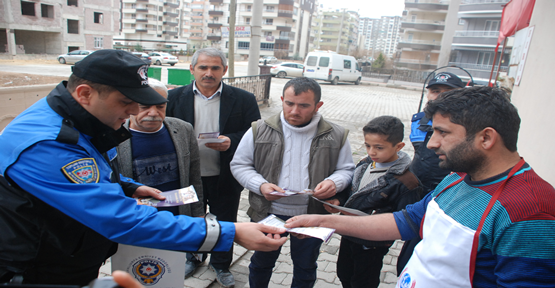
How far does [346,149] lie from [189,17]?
11698cm

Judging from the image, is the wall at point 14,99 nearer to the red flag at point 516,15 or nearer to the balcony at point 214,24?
the red flag at point 516,15

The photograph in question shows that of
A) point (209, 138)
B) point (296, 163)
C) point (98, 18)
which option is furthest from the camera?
point (98, 18)

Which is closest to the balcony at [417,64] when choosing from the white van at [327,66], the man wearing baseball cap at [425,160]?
the white van at [327,66]

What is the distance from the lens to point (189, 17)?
10769 cm

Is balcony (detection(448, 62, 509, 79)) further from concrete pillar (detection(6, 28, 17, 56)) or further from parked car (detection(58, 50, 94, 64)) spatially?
concrete pillar (detection(6, 28, 17, 56))

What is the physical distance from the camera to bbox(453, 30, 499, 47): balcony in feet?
122

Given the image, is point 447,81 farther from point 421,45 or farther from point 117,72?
point 421,45

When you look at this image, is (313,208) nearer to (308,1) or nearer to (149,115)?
(149,115)

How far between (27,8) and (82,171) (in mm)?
45877

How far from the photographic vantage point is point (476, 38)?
38.5 meters

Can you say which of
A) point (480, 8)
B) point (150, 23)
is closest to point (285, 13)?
point (150, 23)

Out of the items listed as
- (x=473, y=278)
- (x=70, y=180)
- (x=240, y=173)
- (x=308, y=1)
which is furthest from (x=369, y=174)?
(x=308, y=1)

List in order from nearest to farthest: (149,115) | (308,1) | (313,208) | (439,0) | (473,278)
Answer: (473,278) → (149,115) → (313,208) → (439,0) → (308,1)

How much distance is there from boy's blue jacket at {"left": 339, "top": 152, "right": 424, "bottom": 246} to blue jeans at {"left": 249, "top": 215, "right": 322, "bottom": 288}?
347 mm
